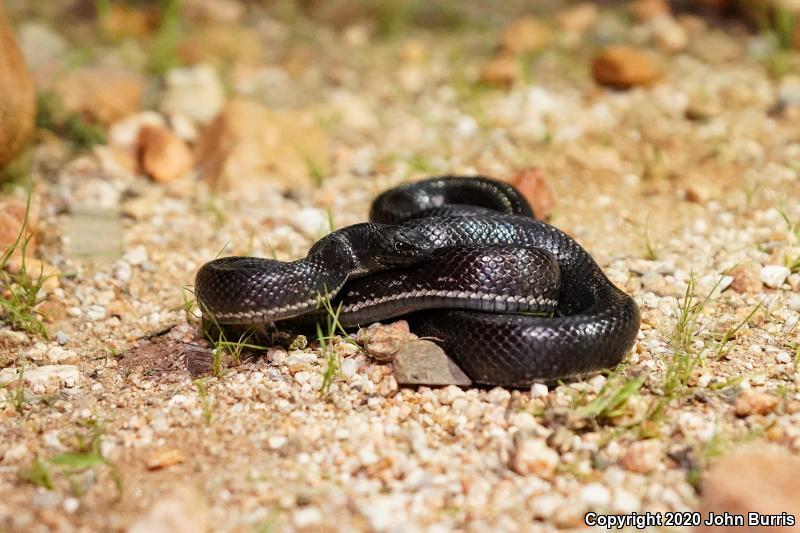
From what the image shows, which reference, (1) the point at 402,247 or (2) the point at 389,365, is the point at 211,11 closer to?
(1) the point at 402,247

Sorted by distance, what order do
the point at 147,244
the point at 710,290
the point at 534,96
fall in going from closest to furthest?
the point at 710,290 → the point at 147,244 → the point at 534,96

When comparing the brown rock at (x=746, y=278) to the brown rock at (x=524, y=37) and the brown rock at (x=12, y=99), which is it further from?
the brown rock at (x=12, y=99)

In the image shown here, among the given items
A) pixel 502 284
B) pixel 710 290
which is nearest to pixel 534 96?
pixel 710 290

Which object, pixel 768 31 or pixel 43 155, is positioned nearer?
pixel 43 155

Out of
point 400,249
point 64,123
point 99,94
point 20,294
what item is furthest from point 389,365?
point 99,94

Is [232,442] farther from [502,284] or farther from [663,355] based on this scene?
[663,355]

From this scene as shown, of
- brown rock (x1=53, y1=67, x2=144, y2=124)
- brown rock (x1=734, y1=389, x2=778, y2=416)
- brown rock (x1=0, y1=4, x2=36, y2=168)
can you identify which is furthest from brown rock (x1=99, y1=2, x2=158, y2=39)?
brown rock (x1=734, y1=389, x2=778, y2=416)

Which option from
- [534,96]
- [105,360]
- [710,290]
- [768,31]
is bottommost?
[105,360]
